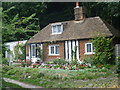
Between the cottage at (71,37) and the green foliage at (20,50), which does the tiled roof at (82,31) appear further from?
the green foliage at (20,50)

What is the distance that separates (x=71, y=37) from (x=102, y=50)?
12.4 ft

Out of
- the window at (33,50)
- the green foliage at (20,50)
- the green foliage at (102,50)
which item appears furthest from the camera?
the window at (33,50)

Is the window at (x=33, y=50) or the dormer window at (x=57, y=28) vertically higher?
the dormer window at (x=57, y=28)

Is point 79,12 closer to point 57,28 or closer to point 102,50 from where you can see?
point 57,28

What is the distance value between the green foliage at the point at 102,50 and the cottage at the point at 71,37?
2.77ft

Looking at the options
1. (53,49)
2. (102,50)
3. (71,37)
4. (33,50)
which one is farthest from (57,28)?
(102,50)

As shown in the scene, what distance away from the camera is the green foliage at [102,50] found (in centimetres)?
1450

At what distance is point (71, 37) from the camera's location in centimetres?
1764

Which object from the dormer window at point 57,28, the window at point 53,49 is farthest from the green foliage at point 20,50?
the dormer window at point 57,28

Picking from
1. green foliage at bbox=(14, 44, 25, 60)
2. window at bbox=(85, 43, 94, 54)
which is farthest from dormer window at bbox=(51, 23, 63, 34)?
green foliage at bbox=(14, 44, 25, 60)

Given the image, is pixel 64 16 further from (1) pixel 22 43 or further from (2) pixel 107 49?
(2) pixel 107 49

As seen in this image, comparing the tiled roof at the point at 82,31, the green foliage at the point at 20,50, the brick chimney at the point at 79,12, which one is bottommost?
the green foliage at the point at 20,50

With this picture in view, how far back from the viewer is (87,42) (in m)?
16.8

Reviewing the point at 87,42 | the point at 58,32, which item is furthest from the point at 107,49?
the point at 58,32
